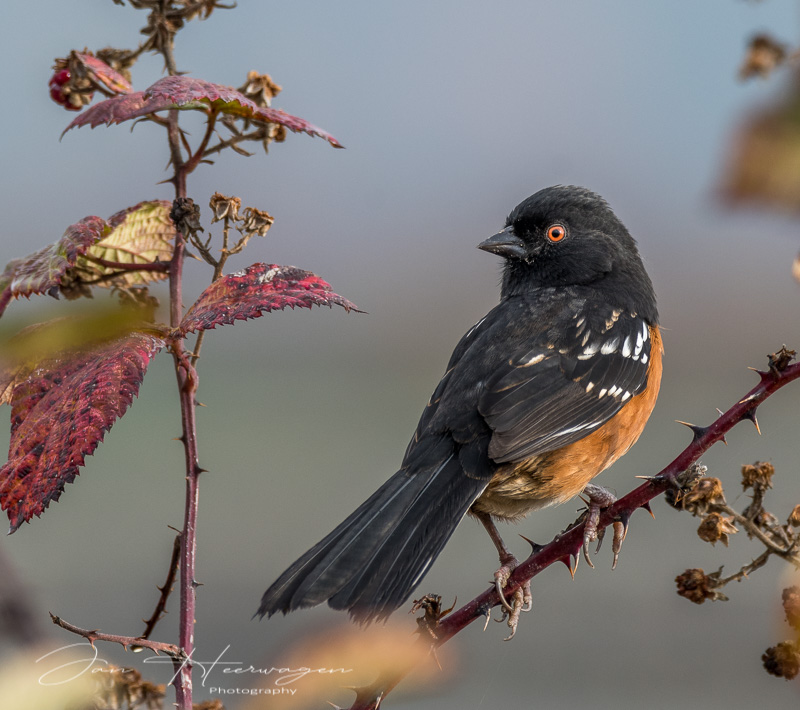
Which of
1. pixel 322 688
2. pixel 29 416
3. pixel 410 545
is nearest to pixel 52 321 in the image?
pixel 29 416

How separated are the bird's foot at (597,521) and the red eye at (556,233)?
2.30ft

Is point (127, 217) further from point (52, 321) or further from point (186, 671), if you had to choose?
point (186, 671)

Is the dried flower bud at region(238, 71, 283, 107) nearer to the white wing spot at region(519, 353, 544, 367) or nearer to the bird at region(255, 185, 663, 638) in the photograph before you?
the bird at region(255, 185, 663, 638)

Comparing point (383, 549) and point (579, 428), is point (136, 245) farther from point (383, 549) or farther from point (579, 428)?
point (579, 428)

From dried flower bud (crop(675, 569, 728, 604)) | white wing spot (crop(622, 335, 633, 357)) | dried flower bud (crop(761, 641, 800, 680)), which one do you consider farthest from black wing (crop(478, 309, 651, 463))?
dried flower bud (crop(761, 641, 800, 680))

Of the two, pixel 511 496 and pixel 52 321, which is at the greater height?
pixel 52 321

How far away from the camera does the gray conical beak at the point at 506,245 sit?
84.6 inches

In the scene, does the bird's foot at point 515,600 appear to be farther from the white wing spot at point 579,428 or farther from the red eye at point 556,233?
the red eye at point 556,233

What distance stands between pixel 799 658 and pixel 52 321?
3.23 feet

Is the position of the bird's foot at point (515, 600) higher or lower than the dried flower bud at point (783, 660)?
lower

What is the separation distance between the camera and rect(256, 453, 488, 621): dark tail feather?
47.0 inches

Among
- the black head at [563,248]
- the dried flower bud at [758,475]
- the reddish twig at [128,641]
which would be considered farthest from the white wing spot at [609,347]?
the reddish twig at [128,641]

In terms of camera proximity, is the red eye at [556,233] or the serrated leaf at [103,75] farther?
the red eye at [556,233]

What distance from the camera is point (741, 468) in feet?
3.63
